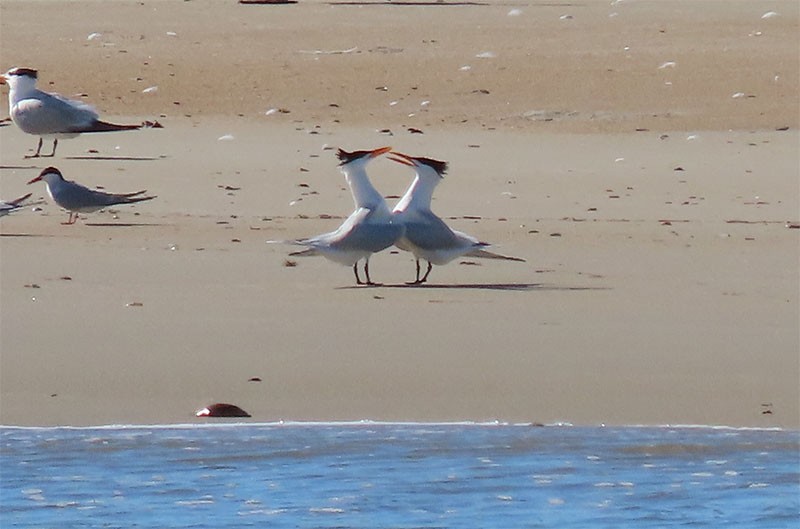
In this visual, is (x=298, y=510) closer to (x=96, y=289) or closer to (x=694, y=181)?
(x=96, y=289)

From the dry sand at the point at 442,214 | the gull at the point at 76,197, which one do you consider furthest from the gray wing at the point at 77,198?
the dry sand at the point at 442,214

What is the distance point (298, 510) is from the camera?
489 cm

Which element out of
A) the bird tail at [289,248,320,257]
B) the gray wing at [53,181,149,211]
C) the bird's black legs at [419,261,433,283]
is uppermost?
the gray wing at [53,181,149,211]

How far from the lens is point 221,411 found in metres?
5.35

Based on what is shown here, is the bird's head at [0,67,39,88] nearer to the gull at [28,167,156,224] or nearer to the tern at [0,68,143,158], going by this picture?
the tern at [0,68,143,158]

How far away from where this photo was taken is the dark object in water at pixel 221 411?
5352mm

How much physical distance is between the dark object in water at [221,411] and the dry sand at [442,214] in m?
0.05

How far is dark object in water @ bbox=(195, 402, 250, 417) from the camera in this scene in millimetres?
5352

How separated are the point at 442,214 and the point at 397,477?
390 centimetres

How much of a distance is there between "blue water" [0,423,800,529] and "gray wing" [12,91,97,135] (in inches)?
224

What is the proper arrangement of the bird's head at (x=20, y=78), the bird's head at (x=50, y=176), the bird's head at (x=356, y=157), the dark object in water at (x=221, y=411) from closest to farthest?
the dark object in water at (x=221, y=411) < the bird's head at (x=356, y=157) < the bird's head at (x=50, y=176) < the bird's head at (x=20, y=78)

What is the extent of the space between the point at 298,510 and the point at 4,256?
9.91ft

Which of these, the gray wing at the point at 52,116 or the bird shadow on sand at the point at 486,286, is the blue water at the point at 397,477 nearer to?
the bird shadow on sand at the point at 486,286

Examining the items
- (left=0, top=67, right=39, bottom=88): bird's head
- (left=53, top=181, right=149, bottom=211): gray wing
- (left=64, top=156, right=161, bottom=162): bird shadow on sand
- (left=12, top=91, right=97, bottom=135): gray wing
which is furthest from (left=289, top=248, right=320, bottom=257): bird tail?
(left=0, top=67, right=39, bottom=88): bird's head
